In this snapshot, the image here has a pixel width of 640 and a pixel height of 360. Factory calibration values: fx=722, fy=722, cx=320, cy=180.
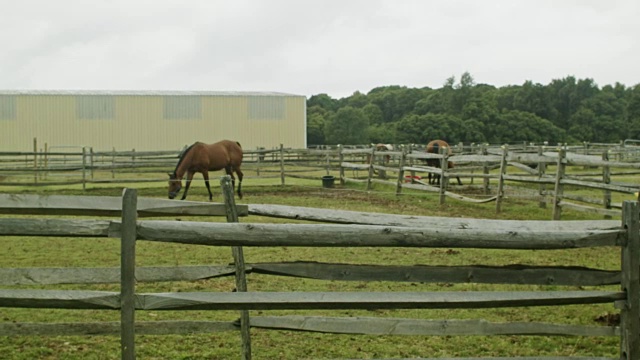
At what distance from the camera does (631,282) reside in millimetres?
3977

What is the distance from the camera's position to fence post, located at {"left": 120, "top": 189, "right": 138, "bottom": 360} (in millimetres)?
3641

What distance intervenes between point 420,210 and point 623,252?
12375mm

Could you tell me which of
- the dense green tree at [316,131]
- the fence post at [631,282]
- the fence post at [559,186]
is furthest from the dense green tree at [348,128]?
the fence post at [631,282]

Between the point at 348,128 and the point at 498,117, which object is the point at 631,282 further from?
the point at 348,128

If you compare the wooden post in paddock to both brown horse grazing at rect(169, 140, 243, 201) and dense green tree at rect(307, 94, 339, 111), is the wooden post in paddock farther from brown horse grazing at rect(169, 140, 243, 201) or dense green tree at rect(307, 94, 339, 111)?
dense green tree at rect(307, 94, 339, 111)

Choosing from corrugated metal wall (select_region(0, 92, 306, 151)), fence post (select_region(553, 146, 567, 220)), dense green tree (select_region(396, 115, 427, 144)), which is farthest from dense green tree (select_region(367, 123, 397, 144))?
fence post (select_region(553, 146, 567, 220))

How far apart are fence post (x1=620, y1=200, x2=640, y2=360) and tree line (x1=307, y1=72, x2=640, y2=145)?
215 feet

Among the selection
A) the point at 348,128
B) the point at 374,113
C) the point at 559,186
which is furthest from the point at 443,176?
the point at 374,113

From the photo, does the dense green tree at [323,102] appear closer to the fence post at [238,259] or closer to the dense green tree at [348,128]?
the dense green tree at [348,128]

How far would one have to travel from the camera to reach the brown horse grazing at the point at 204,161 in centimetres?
1877

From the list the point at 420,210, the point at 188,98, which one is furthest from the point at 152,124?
the point at 420,210

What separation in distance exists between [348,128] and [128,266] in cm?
7544

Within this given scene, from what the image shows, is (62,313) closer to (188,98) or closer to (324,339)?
(324,339)

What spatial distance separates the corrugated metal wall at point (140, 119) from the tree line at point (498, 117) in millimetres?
24611
